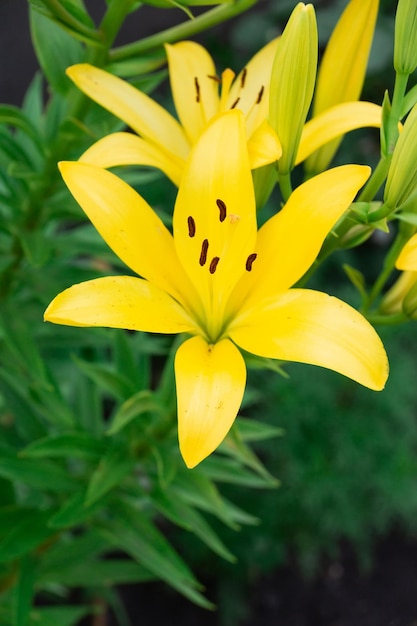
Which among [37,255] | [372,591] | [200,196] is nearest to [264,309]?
[200,196]

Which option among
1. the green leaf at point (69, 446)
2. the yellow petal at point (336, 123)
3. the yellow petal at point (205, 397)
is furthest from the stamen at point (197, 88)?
the green leaf at point (69, 446)

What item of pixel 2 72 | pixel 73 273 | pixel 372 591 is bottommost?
pixel 372 591

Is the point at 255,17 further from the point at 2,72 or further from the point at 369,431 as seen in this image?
the point at 369,431

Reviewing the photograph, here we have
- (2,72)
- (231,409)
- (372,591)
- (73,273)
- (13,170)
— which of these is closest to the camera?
(231,409)

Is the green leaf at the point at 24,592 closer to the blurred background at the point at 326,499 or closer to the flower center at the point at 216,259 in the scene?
the flower center at the point at 216,259

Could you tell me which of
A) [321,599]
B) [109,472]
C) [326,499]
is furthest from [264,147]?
[321,599]

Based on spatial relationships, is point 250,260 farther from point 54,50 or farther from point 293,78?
point 54,50
